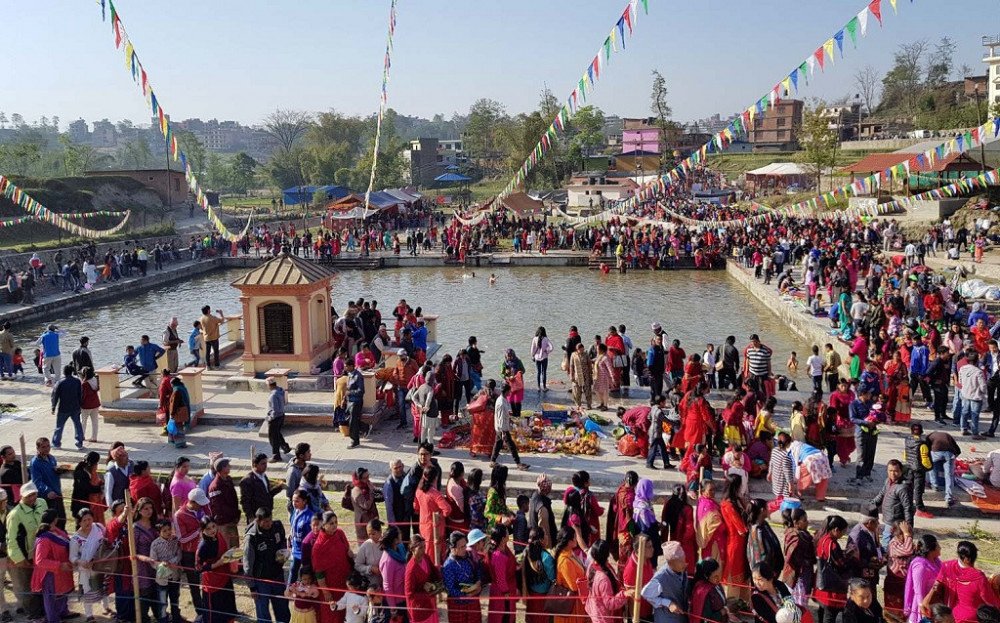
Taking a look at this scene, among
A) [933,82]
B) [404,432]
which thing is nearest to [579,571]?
[404,432]

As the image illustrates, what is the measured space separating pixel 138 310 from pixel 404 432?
1789cm

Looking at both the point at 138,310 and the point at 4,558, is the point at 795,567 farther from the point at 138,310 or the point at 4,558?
the point at 138,310

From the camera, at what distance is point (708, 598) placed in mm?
5902

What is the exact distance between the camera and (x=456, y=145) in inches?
5217

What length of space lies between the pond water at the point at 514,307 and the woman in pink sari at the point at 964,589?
12026 mm

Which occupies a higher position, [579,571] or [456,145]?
[456,145]

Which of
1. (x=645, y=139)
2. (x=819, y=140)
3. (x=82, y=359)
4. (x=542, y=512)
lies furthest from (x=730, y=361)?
(x=645, y=139)

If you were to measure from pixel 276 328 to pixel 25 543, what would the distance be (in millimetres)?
7872

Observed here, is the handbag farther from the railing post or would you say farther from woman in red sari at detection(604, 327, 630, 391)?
the railing post

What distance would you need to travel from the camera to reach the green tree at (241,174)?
92.1 meters

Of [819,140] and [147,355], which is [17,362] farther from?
[819,140]

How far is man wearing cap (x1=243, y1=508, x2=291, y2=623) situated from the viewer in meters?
6.82

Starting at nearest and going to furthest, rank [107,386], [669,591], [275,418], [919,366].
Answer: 1. [669,591]
2. [275,418]
3. [919,366]
4. [107,386]

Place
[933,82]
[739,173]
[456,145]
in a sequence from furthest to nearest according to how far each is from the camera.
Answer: [456,145]
[933,82]
[739,173]
